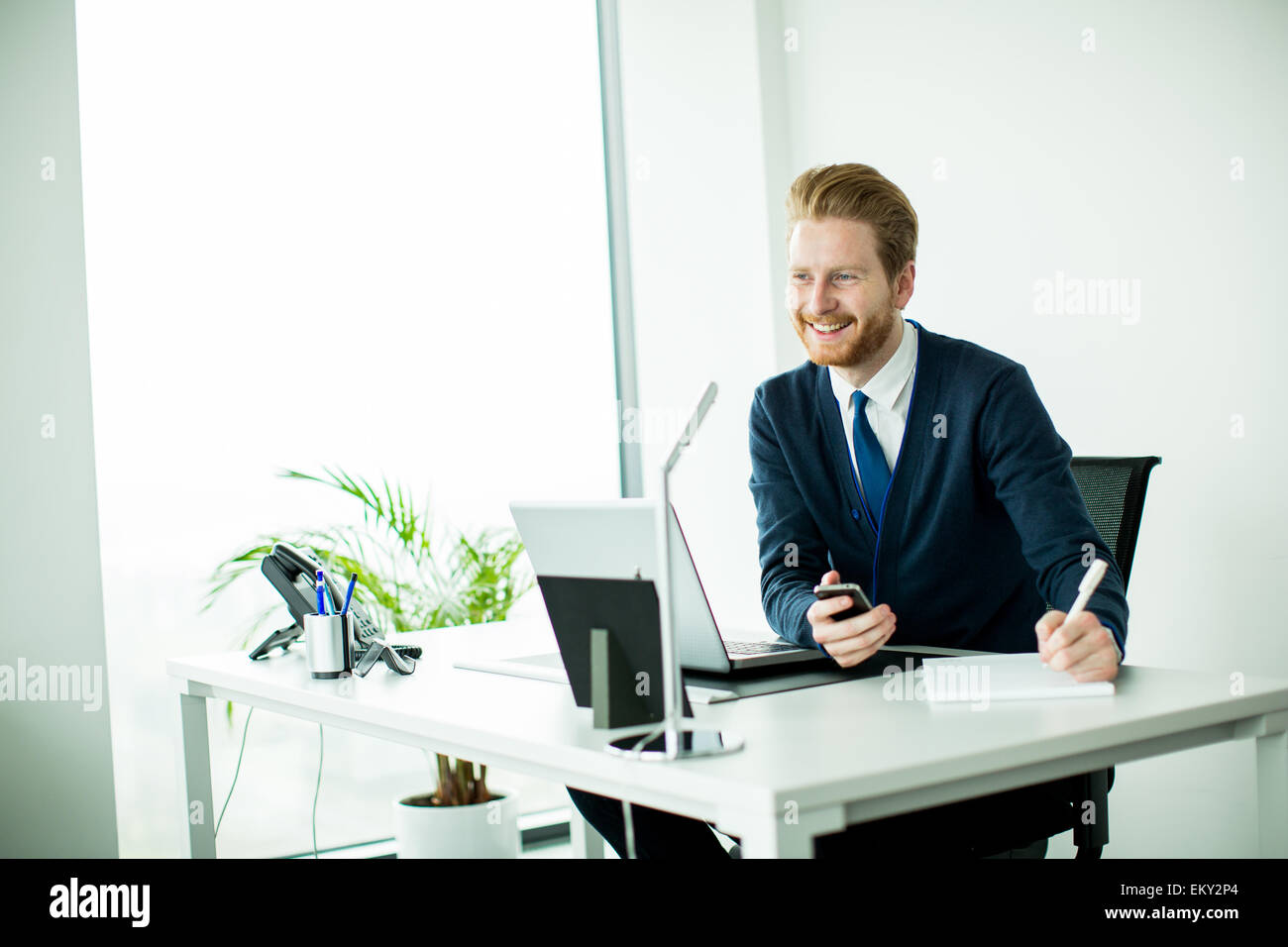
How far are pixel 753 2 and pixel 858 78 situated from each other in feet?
1.54

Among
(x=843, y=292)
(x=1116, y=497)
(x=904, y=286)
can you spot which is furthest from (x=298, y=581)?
(x=1116, y=497)

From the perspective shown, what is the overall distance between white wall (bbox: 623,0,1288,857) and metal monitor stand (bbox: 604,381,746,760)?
1626mm

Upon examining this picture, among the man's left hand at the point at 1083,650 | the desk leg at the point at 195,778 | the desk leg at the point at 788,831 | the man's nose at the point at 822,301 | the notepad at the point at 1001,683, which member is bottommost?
the desk leg at the point at 195,778

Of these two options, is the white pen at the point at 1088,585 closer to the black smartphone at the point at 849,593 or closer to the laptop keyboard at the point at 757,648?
the black smartphone at the point at 849,593

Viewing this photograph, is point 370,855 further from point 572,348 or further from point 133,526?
point 572,348

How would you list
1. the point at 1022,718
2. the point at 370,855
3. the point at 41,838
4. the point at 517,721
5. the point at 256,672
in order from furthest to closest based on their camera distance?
the point at 370,855 < the point at 41,838 < the point at 256,672 < the point at 517,721 < the point at 1022,718

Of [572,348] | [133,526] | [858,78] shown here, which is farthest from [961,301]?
[133,526]

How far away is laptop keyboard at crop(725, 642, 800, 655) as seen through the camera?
1702 mm

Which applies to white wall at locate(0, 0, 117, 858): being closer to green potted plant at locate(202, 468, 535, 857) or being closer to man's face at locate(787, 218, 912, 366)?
green potted plant at locate(202, 468, 535, 857)

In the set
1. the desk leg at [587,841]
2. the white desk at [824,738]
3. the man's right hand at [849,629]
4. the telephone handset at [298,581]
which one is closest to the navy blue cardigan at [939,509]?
the man's right hand at [849,629]

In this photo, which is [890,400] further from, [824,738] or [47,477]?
[47,477]

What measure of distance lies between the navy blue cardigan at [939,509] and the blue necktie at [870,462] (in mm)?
23

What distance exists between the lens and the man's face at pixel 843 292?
6.51ft

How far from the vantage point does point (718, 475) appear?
388cm
